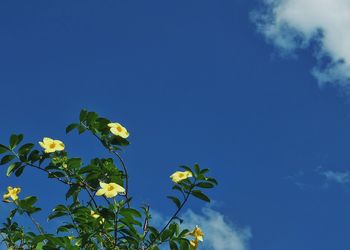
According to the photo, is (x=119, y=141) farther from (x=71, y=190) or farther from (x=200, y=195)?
(x=200, y=195)

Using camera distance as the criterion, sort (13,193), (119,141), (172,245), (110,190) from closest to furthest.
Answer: (110,190), (172,245), (119,141), (13,193)

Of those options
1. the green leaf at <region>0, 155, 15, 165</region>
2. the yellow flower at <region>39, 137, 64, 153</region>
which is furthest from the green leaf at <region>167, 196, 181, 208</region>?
the green leaf at <region>0, 155, 15, 165</region>

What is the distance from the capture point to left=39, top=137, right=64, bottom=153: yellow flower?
3.25 m

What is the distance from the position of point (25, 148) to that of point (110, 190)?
2.10 ft

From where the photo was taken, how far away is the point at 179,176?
10.1 feet

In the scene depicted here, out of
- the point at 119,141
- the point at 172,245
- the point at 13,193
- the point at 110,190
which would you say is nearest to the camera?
the point at 110,190

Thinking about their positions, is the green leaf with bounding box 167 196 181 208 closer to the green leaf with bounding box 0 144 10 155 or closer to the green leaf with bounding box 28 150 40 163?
the green leaf with bounding box 28 150 40 163

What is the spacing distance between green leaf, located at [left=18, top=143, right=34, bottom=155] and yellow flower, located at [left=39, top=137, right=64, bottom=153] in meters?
0.07

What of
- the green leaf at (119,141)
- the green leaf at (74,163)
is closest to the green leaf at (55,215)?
the green leaf at (74,163)

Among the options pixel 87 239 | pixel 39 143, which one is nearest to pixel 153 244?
pixel 87 239

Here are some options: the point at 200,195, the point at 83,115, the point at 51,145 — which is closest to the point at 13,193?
the point at 51,145

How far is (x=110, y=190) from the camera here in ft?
10.0

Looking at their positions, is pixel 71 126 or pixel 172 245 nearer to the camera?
pixel 172 245

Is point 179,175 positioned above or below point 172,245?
above
